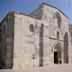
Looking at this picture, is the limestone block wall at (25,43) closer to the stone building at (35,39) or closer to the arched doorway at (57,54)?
the stone building at (35,39)

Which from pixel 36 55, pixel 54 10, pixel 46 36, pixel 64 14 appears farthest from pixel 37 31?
→ pixel 64 14

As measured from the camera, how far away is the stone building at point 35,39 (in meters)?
15.1

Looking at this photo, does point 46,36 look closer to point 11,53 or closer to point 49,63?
point 49,63

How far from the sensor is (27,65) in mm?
15945

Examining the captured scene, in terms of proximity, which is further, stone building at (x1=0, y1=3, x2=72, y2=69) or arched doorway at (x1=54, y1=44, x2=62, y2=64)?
arched doorway at (x1=54, y1=44, x2=62, y2=64)

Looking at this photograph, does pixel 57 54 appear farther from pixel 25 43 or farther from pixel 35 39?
pixel 25 43

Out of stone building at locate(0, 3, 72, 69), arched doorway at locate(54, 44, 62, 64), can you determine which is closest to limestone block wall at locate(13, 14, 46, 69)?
stone building at locate(0, 3, 72, 69)

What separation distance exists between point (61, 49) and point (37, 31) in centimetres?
635

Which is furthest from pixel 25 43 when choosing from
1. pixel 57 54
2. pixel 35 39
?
pixel 57 54

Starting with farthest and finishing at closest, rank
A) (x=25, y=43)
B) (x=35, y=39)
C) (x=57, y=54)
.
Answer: (x=57, y=54)
(x=35, y=39)
(x=25, y=43)

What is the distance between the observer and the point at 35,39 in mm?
17500

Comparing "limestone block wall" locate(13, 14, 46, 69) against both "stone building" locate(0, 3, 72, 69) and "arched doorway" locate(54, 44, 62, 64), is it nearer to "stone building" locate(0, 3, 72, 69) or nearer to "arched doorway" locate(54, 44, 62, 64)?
"stone building" locate(0, 3, 72, 69)

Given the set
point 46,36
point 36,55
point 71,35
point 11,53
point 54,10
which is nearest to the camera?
point 11,53

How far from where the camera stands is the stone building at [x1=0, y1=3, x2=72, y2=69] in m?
15.1
